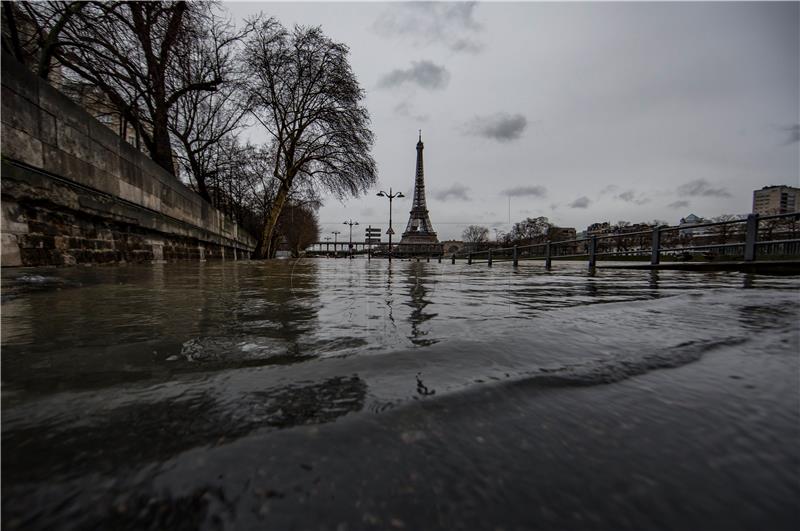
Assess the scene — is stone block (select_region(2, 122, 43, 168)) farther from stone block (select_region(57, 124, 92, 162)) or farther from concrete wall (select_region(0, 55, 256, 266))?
stone block (select_region(57, 124, 92, 162))

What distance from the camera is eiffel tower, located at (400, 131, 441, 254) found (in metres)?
65.2

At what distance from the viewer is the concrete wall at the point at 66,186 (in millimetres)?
4809

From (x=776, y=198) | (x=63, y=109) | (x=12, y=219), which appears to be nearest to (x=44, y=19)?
(x=63, y=109)

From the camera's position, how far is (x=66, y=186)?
19.0 feet

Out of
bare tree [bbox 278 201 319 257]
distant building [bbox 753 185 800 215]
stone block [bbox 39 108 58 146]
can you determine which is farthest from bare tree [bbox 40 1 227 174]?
distant building [bbox 753 185 800 215]

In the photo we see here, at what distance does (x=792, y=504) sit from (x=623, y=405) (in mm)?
329

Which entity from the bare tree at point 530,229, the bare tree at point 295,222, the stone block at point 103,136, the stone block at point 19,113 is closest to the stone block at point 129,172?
the stone block at point 103,136

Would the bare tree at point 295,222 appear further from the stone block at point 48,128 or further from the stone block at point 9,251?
the stone block at point 9,251

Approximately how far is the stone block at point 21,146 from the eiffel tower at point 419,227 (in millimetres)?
57966

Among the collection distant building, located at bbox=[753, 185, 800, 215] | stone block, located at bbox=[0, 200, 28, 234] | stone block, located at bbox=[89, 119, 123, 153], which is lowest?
stone block, located at bbox=[0, 200, 28, 234]

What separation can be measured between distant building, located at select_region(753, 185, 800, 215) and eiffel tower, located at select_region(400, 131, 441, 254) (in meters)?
67.2

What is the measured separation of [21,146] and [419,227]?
6487 centimetres

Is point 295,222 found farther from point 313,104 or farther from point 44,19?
point 44,19

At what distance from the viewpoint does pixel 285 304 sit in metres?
2.56
